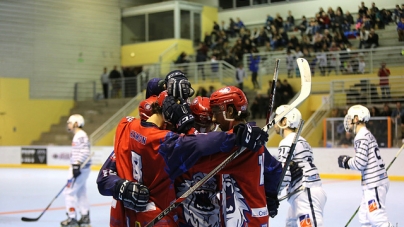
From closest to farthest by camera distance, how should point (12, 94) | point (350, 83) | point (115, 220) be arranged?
point (115, 220)
point (350, 83)
point (12, 94)

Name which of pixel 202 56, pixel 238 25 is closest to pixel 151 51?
pixel 202 56

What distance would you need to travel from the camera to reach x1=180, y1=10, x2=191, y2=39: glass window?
24.8 m

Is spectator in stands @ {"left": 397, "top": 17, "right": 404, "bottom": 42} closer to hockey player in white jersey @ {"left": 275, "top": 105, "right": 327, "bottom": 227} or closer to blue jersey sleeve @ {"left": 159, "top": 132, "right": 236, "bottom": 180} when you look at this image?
hockey player in white jersey @ {"left": 275, "top": 105, "right": 327, "bottom": 227}

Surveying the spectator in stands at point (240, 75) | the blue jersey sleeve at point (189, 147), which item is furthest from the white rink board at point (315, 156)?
the blue jersey sleeve at point (189, 147)

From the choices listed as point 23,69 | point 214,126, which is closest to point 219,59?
point 23,69

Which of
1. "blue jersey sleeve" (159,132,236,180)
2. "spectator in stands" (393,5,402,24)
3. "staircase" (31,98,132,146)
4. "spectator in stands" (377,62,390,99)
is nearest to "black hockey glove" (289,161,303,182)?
"blue jersey sleeve" (159,132,236,180)

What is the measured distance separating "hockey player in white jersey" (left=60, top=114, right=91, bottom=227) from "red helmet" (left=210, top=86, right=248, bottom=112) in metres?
5.01

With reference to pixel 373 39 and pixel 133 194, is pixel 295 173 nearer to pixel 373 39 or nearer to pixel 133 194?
pixel 133 194

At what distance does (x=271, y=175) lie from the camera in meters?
3.54

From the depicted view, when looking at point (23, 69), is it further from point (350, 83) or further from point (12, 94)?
point (350, 83)

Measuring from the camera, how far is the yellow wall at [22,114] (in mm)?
21625

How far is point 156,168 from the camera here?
11.2 ft

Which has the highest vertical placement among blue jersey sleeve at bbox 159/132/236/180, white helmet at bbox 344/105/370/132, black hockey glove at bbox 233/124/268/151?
black hockey glove at bbox 233/124/268/151

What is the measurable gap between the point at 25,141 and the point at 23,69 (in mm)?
2657
